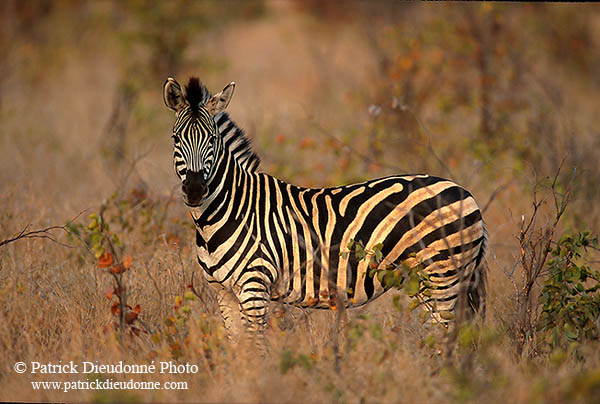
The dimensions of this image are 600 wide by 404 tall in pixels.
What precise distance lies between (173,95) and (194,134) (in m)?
0.42

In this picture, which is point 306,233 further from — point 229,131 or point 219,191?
point 229,131

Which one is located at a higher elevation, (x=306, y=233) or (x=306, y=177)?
(x=306, y=177)

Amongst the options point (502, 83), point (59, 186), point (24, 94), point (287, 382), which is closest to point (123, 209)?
point (59, 186)

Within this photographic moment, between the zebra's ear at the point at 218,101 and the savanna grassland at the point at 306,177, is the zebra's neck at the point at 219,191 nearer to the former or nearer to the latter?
the zebra's ear at the point at 218,101

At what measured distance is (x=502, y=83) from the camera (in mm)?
11438

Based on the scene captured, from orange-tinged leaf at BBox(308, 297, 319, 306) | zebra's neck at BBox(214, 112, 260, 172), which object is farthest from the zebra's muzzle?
orange-tinged leaf at BBox(308, 297, 319, 306)

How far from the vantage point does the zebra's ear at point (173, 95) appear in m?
4.41

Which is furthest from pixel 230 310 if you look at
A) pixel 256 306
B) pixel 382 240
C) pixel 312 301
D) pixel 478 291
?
pixel 478 291

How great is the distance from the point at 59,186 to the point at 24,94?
7.00 m

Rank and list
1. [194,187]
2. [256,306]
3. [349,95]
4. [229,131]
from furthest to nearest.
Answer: [349,95] → [229,131] → [256,306] → [194,187]

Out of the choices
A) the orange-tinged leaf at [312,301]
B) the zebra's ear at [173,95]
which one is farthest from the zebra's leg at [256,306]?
the zebra's ear at [173,95]

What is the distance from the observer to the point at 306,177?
9.24 m

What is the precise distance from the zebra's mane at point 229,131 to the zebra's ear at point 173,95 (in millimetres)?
86

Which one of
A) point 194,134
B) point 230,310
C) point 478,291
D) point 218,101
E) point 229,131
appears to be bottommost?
point 478,291
